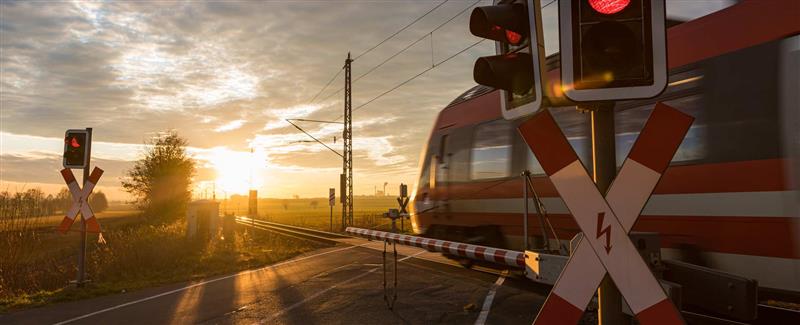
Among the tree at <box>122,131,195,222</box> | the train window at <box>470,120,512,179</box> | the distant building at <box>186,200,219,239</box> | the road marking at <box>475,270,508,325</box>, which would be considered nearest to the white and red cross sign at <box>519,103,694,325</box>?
the road marking at <box>475,270,508,325</box>

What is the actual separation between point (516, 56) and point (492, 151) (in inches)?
285

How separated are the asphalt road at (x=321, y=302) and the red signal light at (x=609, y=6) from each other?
171 inches

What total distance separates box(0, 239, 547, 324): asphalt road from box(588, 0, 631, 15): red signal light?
4343mm

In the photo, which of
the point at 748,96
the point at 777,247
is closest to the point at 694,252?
the point at 777,247

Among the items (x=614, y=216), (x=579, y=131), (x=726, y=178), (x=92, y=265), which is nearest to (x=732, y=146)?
(x=726, y=178)

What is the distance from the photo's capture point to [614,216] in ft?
8.06

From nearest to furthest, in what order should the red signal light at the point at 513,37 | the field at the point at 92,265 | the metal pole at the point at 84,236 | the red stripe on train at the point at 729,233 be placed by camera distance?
the red signal light at the point at 513,37
the red stripe on train at the point at 729,233
the field at the point at 92,265
the metal pole at the point at 84,236

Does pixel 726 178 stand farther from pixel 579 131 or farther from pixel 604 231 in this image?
pixel 604 231

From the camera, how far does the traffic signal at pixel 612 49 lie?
257 centimetres

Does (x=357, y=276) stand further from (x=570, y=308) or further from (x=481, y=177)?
(x=570, y=308)

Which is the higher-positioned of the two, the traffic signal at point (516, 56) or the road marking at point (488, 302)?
the traffic signal at point (516, 56)

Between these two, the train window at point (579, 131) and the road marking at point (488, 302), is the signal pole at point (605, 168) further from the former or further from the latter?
the train window at point (579, 131)

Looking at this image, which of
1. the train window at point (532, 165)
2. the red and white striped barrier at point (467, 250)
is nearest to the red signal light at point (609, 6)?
the red and white striped barrier at point (467, 250)

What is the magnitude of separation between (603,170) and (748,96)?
441 centimetres
